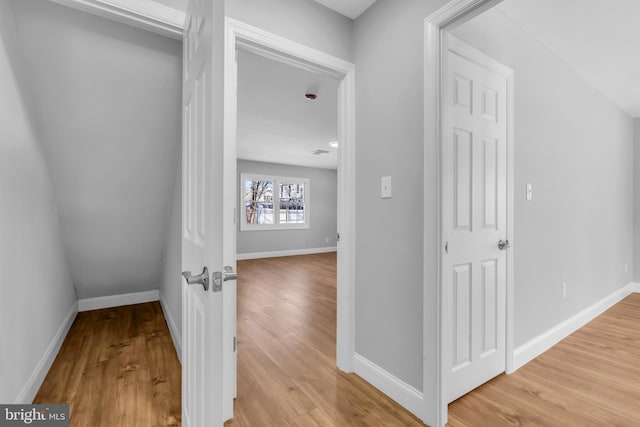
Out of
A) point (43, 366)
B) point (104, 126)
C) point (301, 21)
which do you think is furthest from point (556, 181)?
point (43, 366)

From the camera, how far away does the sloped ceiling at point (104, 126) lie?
1.54 m

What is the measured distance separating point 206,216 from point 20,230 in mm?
1514

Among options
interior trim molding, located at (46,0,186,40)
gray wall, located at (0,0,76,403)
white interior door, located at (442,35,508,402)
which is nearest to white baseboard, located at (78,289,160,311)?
gray wall, located at (0,0,76,403)

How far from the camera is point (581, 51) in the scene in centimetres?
241

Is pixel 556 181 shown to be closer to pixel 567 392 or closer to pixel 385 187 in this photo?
pixel 567 392

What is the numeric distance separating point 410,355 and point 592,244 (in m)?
2.73

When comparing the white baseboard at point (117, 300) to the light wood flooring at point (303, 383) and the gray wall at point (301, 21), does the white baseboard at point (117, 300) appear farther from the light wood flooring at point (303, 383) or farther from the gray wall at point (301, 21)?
the gray wall at point (301, 21)

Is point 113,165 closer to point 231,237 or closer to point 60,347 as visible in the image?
point 231,237

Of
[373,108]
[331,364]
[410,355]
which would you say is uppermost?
[373,108]

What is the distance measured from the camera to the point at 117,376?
196 centimetres

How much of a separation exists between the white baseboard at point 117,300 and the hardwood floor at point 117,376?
368mm

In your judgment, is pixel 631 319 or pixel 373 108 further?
pixel 631 319

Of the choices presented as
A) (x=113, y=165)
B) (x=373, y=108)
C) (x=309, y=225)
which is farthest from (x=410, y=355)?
(x=309, y=225)

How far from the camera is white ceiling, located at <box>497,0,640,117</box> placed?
187 centimetres
